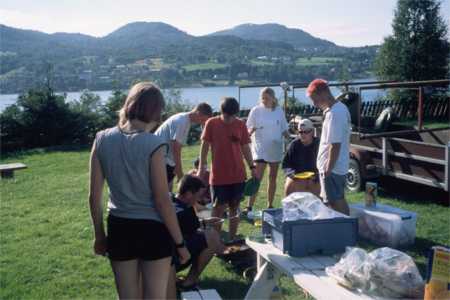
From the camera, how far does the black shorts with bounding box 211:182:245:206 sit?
5484mm

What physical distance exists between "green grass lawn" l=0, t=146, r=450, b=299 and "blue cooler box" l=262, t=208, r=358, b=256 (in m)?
1.08

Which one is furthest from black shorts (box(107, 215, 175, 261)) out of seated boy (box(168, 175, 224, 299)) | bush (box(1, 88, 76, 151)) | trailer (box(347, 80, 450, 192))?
bush (box(1, 88, 76, 151))

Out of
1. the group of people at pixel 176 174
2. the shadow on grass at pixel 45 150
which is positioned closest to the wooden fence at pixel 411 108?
the shadow on grass at pixel 45 150

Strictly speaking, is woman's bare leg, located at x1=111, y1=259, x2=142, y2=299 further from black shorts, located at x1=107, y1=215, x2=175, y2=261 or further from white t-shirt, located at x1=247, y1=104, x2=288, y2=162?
white t-shirt, located at x1=247, y1=104, x2=288, y2=162

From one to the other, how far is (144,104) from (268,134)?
4424 millimetres

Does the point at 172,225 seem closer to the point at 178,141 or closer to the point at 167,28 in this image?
the point at 178,141

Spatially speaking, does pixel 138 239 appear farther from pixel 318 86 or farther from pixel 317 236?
pixel 318 86

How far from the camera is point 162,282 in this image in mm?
2941

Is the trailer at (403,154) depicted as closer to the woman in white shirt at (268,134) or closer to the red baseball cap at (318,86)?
the woman in white shirt at (268,134)

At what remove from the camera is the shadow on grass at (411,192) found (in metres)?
7.49

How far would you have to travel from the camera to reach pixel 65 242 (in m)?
6.36

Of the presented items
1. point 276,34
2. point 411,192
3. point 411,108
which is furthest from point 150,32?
point 411,192

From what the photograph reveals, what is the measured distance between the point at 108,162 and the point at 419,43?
25301 mm

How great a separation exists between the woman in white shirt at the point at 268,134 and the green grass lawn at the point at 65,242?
0.75 m
